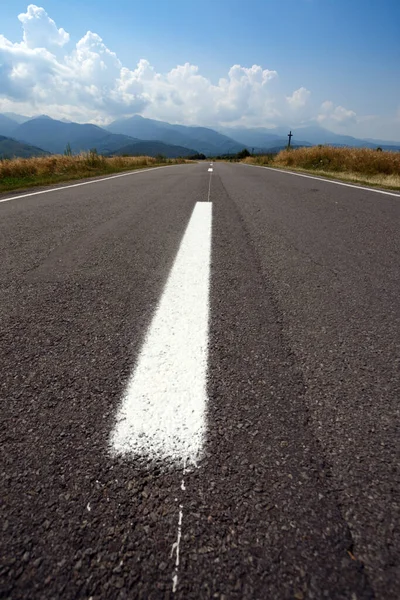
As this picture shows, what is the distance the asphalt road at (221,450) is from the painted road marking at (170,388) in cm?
3

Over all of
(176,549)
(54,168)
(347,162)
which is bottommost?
(176,549)

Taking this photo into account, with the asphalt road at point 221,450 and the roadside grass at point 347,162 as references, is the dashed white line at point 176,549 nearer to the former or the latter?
the asphalt road at point 221,450

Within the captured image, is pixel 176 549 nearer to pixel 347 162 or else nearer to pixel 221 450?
pixel 221 450

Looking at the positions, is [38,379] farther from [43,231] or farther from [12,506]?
[43,231]

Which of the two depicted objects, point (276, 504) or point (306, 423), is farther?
point (306, 423)

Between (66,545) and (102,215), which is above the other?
(102,215)

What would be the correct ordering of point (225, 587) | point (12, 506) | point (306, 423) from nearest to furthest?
1. point (225, 587)
2. point (12, 506)
3. point (306, 423)

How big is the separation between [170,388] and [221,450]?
268mm

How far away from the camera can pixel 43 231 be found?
299cm

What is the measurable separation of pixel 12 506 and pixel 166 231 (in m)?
2.57

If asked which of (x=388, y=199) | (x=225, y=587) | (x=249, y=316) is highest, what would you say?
(x=388, y=199)

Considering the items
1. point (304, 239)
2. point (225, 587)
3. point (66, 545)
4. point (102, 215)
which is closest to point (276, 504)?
point (225, 587)

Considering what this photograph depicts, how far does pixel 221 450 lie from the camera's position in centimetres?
85

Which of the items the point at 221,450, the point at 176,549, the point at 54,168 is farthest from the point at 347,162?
the point at 176,549
